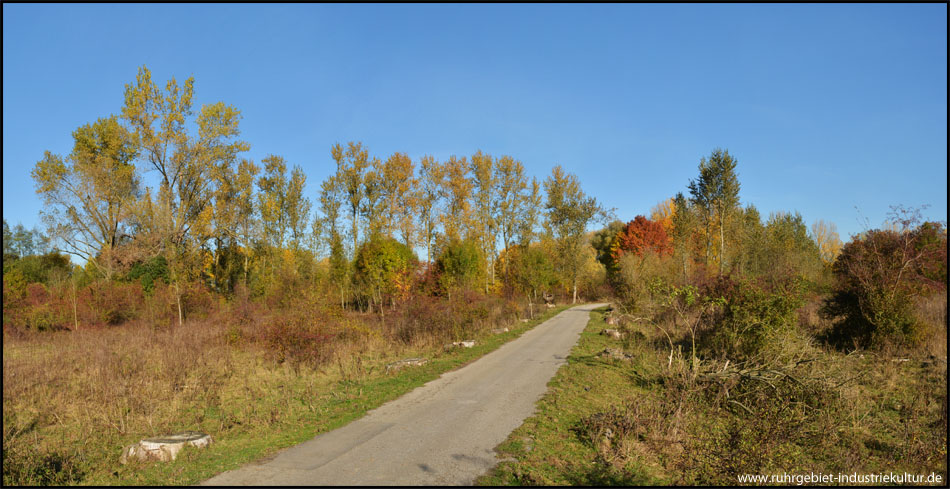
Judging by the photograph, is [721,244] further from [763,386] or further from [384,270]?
[763,386]

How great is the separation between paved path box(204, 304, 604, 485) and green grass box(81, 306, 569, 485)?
34 cm

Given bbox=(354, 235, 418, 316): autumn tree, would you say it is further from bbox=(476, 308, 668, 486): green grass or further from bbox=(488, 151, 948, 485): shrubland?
bbox=(476, 308, 668, 486): green grass

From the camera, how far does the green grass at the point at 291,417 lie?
625 cm

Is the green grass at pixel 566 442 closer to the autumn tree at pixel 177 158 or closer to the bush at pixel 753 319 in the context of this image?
the bush at pixel 753 319

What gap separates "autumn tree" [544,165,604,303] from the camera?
4538 centimetres

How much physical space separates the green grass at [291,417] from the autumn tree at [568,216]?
30.6 metres

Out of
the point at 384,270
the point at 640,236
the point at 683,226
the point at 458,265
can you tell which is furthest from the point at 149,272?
the point at 640,236

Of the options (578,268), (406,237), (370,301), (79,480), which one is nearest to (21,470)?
(79,480)

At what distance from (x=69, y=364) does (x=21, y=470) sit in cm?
966

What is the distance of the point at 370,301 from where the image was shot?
102 feet

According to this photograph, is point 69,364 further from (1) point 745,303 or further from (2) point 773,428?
(1) point 745,303

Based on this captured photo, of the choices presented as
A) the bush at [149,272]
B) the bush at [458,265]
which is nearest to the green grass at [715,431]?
the bush at [458,265]

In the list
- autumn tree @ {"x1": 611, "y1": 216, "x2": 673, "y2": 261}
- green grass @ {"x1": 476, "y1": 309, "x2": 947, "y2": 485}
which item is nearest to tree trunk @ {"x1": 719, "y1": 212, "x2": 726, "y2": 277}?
autumn tree @ {"x1": 611, "y1": 216, "x2": 673, "y2": 261}

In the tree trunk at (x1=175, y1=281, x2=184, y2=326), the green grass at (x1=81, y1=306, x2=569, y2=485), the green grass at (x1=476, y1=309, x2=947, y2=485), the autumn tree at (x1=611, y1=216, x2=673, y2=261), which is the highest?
the autumn tree at (x1=611, y1=216, x2=673, y2=261)
